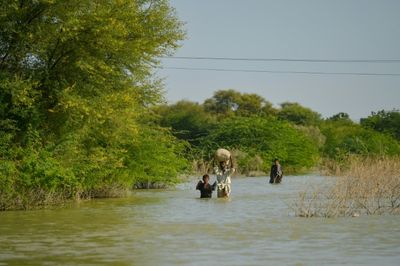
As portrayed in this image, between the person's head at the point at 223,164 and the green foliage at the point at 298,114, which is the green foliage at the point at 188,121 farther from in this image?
the person's head at the point at 223,164

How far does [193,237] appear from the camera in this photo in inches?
703

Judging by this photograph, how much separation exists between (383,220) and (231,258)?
25.4 ft

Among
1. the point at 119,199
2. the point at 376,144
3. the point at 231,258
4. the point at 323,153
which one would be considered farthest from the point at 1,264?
the point at 323,153

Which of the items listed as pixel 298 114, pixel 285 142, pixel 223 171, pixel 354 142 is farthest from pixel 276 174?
pixel 298 114

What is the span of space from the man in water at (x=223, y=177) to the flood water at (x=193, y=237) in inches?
143

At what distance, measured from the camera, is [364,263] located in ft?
44.4

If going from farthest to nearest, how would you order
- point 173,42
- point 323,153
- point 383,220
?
1. point 323,153
2. point 173,42
3. point 383,220

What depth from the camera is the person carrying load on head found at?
30766mm

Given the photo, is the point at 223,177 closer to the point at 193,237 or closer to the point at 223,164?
the point at 223,164

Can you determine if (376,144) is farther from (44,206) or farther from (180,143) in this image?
(44,206)

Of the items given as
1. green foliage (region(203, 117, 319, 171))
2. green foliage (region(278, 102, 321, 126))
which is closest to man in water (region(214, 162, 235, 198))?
green foliage (region(203, 117, 319, 171))

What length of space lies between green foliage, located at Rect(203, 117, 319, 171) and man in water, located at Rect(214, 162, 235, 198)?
112ft

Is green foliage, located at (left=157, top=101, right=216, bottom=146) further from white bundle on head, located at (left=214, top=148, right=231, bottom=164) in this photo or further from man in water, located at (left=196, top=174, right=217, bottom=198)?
white bundle on head, located at (left=214, top=148, right=231, bottom=164)

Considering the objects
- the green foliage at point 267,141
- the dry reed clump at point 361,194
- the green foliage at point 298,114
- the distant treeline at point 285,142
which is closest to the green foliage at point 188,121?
the distant treeline at point 285,142
